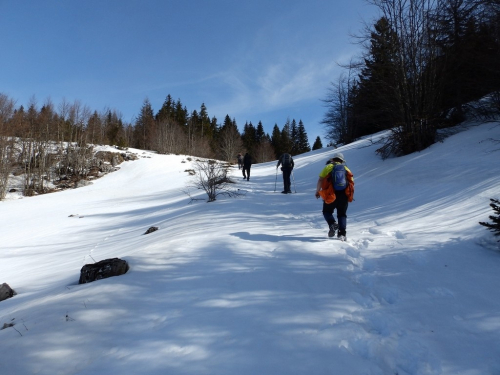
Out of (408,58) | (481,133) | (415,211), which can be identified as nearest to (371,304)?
(415,211)

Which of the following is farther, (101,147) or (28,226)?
(101,147)

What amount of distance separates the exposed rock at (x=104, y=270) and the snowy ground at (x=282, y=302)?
0.77 feet

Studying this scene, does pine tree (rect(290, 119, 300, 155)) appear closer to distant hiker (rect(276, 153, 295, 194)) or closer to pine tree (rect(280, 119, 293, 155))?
pine tree (rect(280, 119, 293, 155))

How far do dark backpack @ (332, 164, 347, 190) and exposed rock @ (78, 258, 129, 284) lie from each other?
12.3 feet

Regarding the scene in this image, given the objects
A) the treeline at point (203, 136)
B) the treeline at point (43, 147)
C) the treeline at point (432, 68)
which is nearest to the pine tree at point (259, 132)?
the treeline at point (203, 136)

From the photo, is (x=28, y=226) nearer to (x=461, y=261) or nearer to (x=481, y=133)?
(x=461, y=261)

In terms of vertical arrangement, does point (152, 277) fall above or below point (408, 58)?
A: below

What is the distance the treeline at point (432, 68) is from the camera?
11156 mm

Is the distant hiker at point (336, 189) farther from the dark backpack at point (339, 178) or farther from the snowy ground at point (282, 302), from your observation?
the snowy ground at point (282, 302)

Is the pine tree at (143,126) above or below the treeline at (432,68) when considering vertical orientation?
above

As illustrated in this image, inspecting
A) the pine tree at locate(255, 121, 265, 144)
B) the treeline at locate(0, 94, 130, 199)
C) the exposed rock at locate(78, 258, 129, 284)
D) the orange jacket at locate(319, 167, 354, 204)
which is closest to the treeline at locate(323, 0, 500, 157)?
the orange jacket at locate(319, 167, 354, 204)

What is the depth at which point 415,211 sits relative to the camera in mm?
5953

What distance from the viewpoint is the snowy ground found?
6.57 ft

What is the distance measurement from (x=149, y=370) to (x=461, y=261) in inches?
158
